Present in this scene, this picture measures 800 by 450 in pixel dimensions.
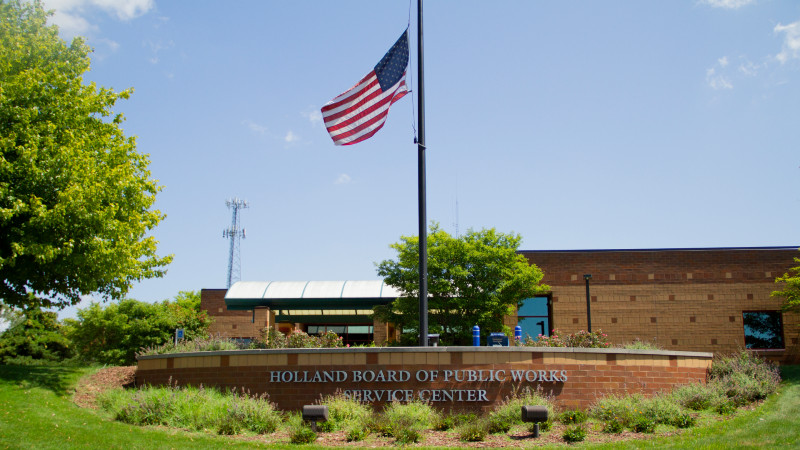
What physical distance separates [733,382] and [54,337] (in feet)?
99.7

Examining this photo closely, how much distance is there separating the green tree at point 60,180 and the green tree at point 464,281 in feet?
32.6

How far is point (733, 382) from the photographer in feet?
51.4

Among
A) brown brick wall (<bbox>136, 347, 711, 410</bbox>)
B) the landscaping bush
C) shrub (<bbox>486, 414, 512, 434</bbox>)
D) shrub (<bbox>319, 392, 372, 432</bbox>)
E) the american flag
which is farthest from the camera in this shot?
the american flag

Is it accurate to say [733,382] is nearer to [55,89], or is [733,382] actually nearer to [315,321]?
[55,89]

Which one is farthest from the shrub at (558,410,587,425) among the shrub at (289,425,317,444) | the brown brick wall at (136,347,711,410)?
the shrub at (289,425,317,444)

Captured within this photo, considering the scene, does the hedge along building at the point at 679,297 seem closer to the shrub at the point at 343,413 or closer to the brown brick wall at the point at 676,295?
the brown brick wall at the point at 676,295

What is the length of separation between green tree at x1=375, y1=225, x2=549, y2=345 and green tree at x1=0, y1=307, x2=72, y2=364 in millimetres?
16112

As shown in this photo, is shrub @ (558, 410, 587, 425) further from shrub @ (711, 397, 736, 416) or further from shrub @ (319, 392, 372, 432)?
shrub @ (319, 392, 372, 432)

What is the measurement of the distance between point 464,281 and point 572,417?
43.4 feet

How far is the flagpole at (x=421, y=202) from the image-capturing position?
46.0 feet

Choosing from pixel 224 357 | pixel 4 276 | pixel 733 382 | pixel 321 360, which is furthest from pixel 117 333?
pixel 733 382

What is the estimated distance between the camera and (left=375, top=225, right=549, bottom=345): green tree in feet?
83.8

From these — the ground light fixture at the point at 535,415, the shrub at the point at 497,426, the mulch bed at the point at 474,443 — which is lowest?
the mulch bed at the point at 474,443

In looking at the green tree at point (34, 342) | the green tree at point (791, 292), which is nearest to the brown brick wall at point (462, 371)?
the green tree at point (791, 292)
